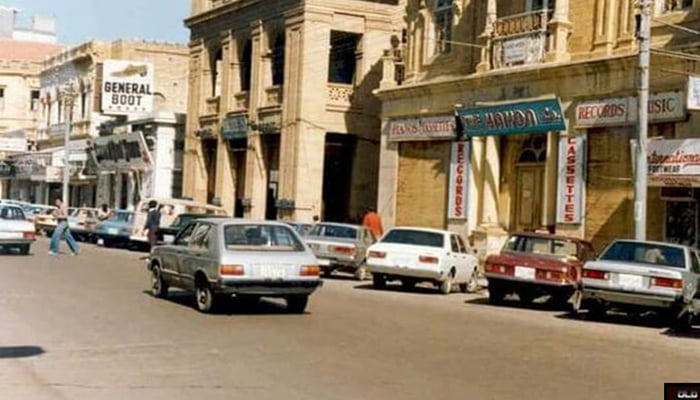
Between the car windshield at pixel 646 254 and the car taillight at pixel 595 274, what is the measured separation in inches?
17.0

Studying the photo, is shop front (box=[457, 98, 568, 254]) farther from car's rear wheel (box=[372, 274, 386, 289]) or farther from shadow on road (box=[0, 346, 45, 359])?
shadow on road (box=[0, 346, 45, 359])

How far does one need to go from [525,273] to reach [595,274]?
249cm

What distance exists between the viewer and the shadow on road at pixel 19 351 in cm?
1185

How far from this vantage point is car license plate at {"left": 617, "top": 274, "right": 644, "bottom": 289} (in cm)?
1853

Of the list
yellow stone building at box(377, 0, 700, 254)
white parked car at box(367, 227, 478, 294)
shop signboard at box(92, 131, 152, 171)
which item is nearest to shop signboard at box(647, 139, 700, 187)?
yellow stone building at box(377, 0, 700, 254)

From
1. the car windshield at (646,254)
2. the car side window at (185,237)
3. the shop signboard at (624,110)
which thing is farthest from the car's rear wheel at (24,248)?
the car windshield at (646,254)

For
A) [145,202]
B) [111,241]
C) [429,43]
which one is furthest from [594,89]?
[111,241]

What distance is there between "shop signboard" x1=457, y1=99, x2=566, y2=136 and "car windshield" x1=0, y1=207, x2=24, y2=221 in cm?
1315

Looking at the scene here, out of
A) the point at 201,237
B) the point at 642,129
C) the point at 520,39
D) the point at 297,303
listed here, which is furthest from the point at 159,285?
the point at 520,39

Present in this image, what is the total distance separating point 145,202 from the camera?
4003 cm

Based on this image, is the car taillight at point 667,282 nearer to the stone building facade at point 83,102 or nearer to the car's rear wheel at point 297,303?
the car's rear wheel at point 297,303

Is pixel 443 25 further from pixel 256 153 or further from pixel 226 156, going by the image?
pixel 226 156

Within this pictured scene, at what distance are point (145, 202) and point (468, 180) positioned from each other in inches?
526

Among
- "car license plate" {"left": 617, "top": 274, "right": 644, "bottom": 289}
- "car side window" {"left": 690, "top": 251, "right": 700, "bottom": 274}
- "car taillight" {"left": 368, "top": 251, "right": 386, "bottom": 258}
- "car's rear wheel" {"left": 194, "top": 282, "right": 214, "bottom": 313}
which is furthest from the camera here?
"car taillight" {"left": 368, "top": 251, "right": 386, "bottom": 258}
